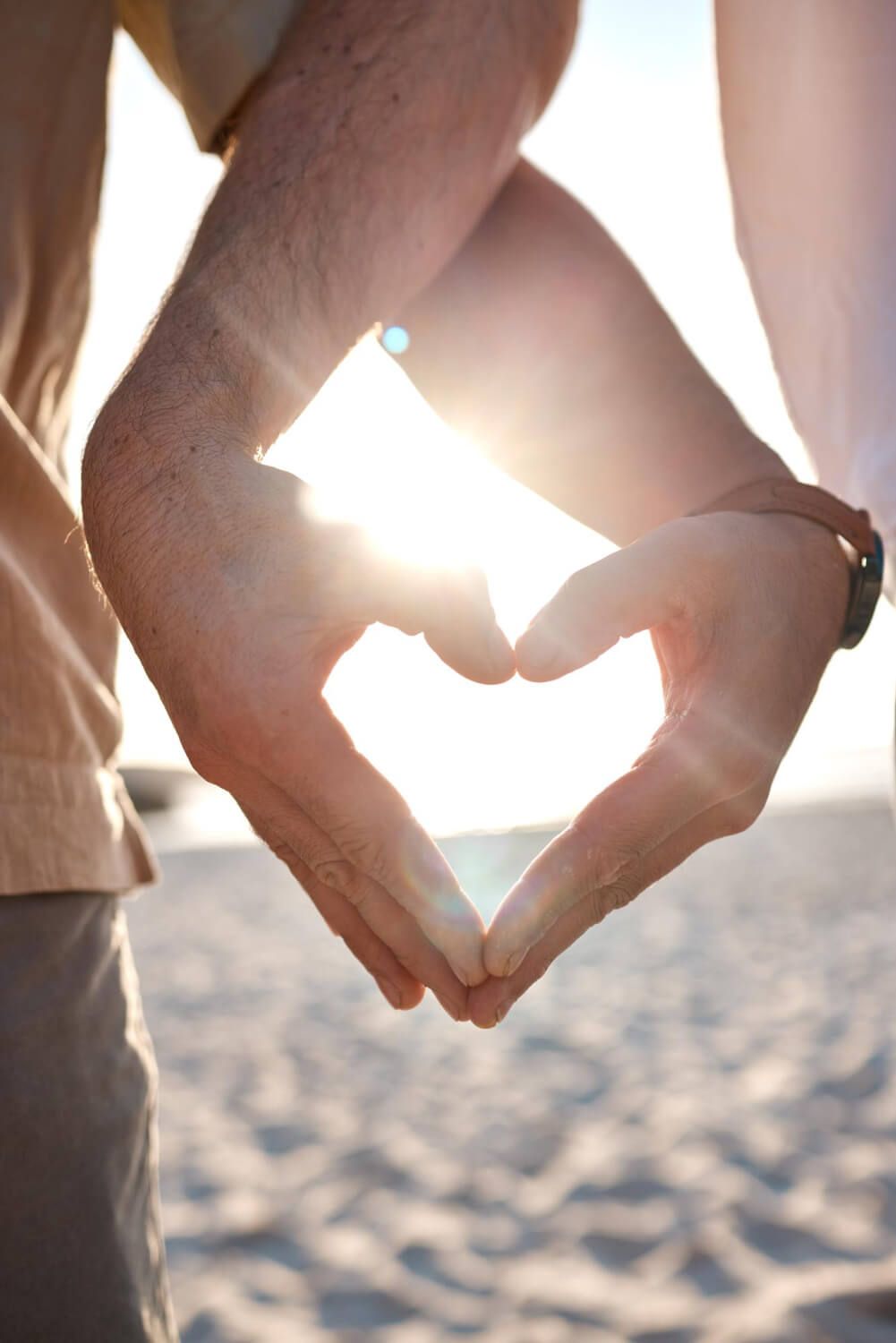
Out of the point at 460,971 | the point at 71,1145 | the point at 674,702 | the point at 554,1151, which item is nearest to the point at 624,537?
the point at 674,702

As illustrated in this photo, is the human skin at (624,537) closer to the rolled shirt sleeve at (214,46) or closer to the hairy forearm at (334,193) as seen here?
the hairy forearm at (334,193)

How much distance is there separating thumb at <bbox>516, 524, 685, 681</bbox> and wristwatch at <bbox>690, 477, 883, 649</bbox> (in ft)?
0.80

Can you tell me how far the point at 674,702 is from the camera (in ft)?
3.04

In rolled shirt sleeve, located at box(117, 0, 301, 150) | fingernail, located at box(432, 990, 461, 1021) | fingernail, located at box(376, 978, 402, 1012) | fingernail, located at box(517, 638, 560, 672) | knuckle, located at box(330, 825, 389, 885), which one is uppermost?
rolled shirt sleeve, located at box(117, 0, 301, 150)

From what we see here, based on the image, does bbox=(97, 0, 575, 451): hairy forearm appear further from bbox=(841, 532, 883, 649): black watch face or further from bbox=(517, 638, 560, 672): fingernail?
bbox=(841, 532, 883, 649): black watch face

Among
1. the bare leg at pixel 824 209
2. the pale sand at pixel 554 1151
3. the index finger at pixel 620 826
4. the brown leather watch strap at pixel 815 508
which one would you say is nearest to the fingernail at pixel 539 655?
the index finger at pixel 620 826

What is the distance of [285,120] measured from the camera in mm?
1067

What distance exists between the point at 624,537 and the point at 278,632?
76 cm

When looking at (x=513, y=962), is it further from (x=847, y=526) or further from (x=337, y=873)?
(x=847, y=526)

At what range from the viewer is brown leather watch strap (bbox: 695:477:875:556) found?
43.0 inches

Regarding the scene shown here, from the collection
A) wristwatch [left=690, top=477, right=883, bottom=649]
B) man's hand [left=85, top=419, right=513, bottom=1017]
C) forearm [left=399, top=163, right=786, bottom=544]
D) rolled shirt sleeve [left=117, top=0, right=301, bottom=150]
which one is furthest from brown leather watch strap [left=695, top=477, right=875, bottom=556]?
rolled shirt sleeve [left=117, top=0, right=301, bottom=150]

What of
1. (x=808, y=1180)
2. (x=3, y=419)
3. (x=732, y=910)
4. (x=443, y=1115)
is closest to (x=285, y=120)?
(x=3, y=419)

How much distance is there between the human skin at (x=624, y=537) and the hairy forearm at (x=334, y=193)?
22 cm

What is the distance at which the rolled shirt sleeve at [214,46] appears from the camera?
118 centimetres
